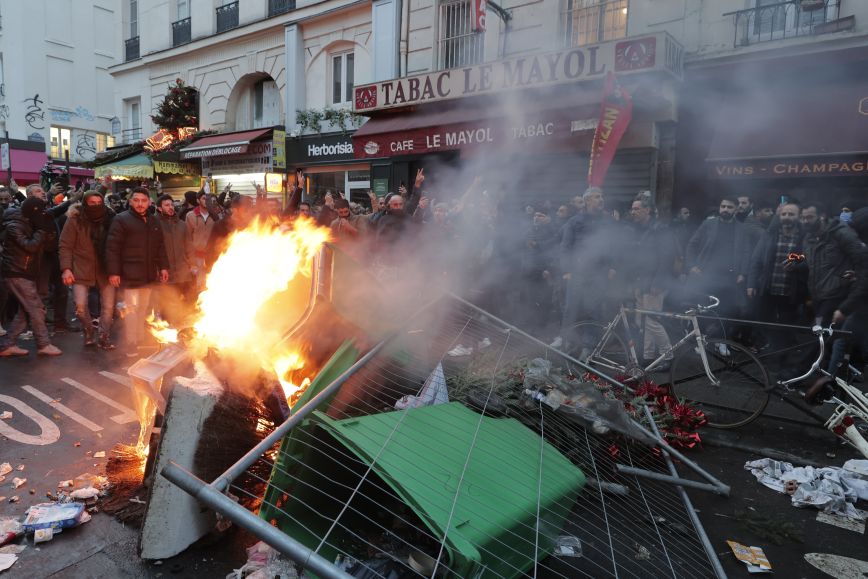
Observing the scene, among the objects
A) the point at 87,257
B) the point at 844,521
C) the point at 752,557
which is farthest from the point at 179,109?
the point at 844,521

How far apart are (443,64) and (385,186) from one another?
2.98 meters

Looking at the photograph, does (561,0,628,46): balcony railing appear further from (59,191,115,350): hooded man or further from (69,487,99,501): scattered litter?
(69,487,99,501): scattered litter

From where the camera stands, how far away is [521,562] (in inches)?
91.0

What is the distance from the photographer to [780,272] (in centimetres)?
651

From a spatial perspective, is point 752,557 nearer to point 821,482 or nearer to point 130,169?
point 821,482

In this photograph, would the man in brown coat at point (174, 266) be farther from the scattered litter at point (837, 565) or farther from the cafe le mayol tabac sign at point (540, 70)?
the scattered litter at point (837, 565)

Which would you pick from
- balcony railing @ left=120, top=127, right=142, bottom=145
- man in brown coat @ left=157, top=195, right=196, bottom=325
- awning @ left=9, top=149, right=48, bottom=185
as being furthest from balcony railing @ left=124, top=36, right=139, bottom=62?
man in brown coat @ left=157, top=195, right=196, bottom=325

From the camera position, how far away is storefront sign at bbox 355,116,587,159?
29.7ft

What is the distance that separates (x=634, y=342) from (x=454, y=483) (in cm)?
392

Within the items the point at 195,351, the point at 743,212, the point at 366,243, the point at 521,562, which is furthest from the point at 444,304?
the point at 743,212

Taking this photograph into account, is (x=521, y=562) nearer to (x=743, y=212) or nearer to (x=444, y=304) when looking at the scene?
(x=444, y=304)

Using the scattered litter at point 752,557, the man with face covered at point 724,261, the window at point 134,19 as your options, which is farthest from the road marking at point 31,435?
the window at point 134,19

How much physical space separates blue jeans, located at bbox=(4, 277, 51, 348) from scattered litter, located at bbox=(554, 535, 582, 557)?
6.09 meters

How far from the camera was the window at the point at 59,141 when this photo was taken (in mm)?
27341
